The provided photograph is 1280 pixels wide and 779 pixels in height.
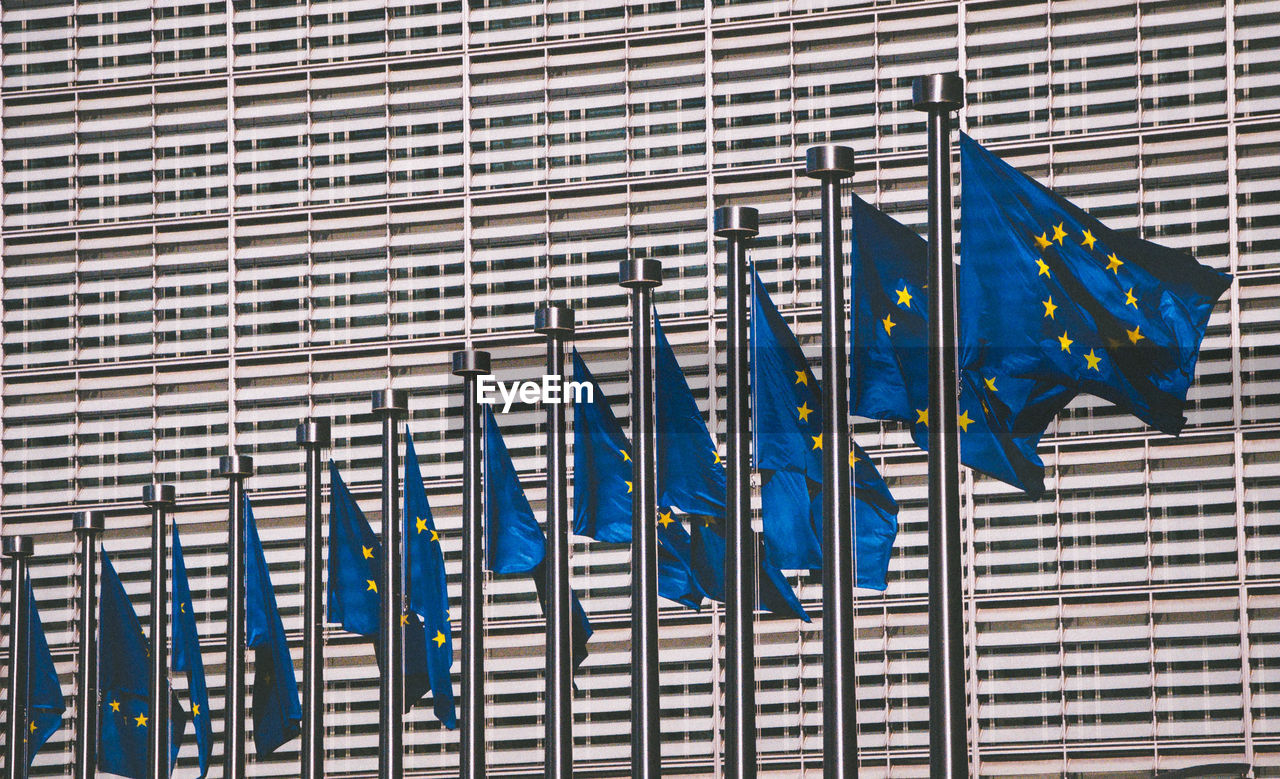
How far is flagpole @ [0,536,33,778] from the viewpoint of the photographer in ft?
110

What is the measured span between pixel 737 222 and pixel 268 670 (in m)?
12.8

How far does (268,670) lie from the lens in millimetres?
30078

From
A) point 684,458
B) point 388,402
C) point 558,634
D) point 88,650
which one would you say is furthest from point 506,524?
point 88,650

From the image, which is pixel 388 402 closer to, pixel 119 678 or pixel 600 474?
pixel 600 474

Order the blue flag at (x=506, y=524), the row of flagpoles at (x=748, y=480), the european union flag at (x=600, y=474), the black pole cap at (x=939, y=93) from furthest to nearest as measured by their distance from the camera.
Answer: the blue flag at (x=506, y=524), the european union flag at (x=600, y=474), the black pole cap at (x=939, y=93), the row of flagpoles at (x=748, y=480)

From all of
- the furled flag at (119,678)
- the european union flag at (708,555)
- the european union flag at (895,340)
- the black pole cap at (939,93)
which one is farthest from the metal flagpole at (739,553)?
the furled flag at (119,678)

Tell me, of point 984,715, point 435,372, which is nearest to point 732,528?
point 984,715

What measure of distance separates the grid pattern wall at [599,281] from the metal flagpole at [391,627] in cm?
1144

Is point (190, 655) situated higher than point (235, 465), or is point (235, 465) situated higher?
point (235, 465)

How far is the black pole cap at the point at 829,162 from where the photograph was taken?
19172 millimetres

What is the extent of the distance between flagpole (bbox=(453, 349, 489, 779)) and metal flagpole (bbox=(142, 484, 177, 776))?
756 centimetres

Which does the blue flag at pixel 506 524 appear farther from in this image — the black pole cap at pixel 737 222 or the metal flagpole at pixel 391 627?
the black pole cap at pixel 737 222

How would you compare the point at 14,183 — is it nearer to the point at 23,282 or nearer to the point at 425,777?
the point at 23,282

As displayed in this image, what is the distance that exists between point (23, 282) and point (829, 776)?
101ft
